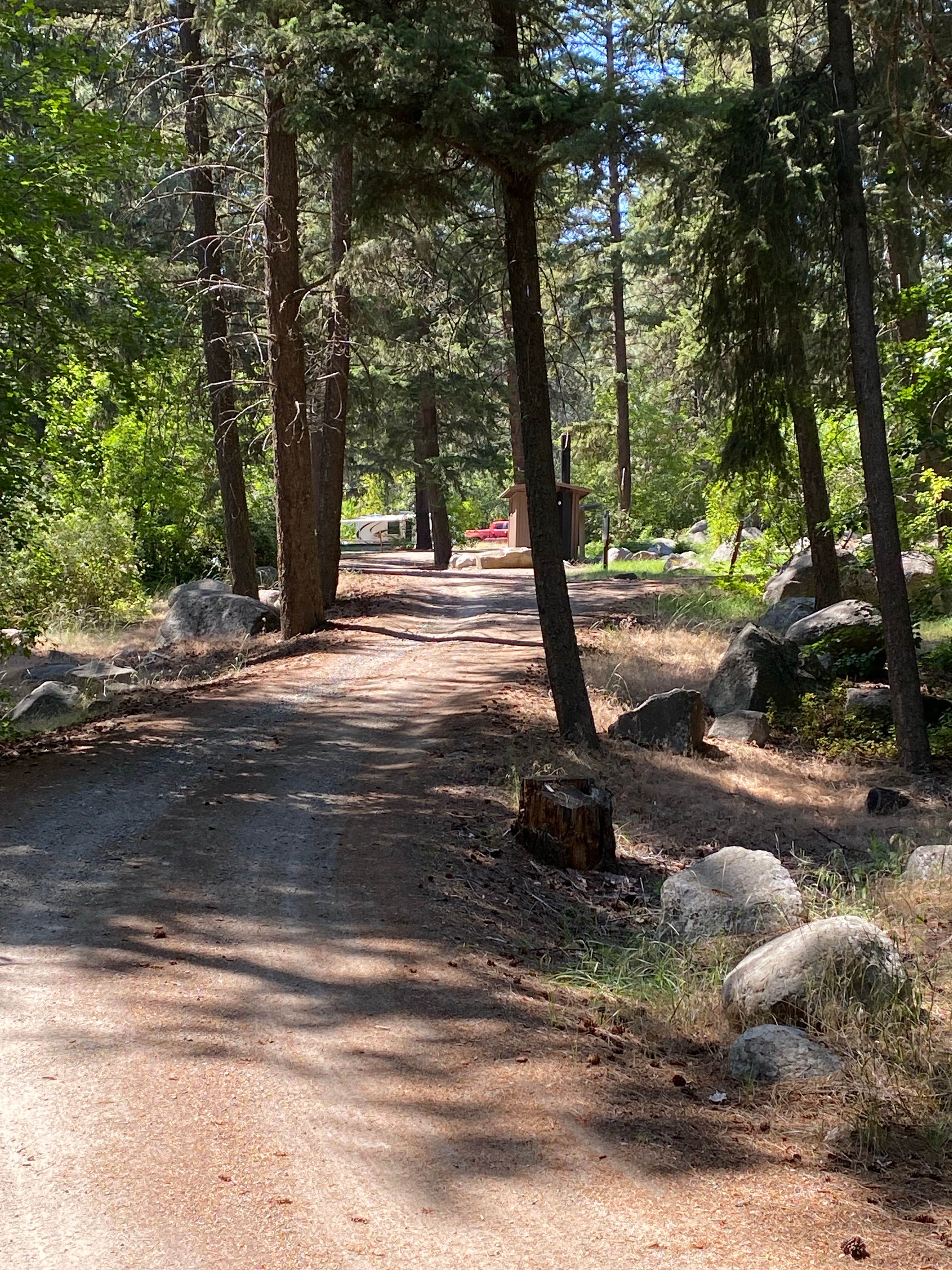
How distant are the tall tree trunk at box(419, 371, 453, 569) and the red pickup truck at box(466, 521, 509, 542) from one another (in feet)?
45.1

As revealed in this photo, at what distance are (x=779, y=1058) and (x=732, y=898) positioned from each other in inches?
93.1

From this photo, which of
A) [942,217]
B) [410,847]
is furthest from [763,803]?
[942,217]

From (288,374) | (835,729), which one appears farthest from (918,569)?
(288,374)

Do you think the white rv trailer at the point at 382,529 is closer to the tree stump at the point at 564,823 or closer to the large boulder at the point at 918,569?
the large boulder at the point at 918,569

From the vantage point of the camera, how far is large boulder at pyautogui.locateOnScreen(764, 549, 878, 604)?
2002 cm

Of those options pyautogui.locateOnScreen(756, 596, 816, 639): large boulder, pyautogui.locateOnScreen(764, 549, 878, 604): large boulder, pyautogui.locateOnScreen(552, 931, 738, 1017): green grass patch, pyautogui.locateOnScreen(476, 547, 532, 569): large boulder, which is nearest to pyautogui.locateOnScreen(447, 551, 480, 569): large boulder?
pyautogui.locateOnScreen(476, 547, 532, 569): large boulder

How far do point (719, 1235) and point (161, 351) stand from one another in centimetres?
949

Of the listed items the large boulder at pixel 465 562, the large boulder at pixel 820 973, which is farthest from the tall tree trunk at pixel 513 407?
the large boulder at pixel 820 973

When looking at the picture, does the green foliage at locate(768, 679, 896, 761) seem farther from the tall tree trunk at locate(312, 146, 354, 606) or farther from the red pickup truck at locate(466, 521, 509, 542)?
the red pickup truck at locate(466, 521, 509, 542)

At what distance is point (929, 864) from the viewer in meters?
8.62

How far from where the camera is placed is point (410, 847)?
8.48m

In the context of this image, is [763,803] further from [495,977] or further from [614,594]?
[614,594]

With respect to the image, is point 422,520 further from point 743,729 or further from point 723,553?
point 743,729

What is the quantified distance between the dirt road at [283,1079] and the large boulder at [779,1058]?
84cm
